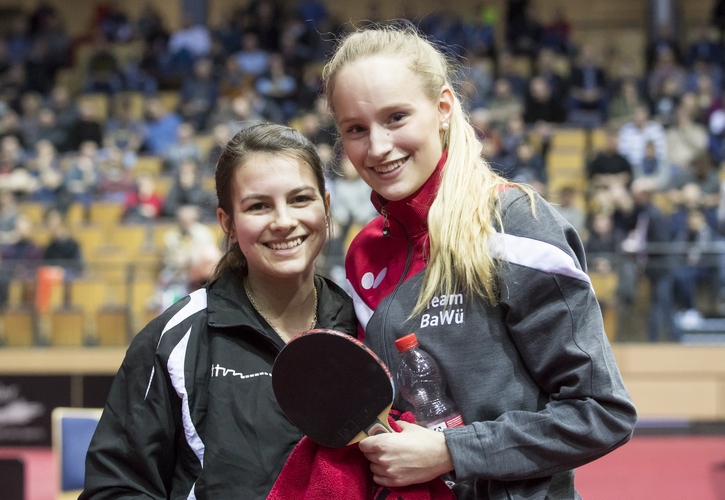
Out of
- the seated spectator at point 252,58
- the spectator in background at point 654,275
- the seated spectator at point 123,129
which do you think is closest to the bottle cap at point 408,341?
the spectator in background at point 654,275

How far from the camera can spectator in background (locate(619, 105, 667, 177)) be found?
10.8 metres

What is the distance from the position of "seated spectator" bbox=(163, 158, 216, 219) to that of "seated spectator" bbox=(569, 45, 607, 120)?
5216mm

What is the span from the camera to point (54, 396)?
8.32 m

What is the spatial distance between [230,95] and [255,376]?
11.6 meters

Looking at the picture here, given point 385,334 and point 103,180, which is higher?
point 103,180

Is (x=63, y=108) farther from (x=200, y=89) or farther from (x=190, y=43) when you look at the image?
(x=190, y=43)

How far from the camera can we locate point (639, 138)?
35.8ft

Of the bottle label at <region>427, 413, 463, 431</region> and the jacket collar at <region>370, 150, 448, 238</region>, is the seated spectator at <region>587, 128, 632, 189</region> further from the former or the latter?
the bottle label at <region>427, 413, 463, 431</region>

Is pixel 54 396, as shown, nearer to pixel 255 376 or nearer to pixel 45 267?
pixel 45 267

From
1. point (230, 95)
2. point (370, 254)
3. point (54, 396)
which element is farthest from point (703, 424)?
point (230, 95)

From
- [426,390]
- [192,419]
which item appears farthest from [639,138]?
[192,419]

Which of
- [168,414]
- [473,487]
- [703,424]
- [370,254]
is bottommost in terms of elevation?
[703,424]

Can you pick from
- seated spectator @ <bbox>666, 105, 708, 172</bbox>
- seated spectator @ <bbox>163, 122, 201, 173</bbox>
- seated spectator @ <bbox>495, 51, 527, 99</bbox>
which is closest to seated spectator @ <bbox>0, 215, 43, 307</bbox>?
seated spectator @ <bbox>163, 122, 201, 173</bbox>

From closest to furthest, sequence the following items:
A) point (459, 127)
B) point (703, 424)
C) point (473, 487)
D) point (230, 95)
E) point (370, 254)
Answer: point (473, 487)
point (459, 127)
point (370, 254)
point (703, 424)
point (230, 95)
